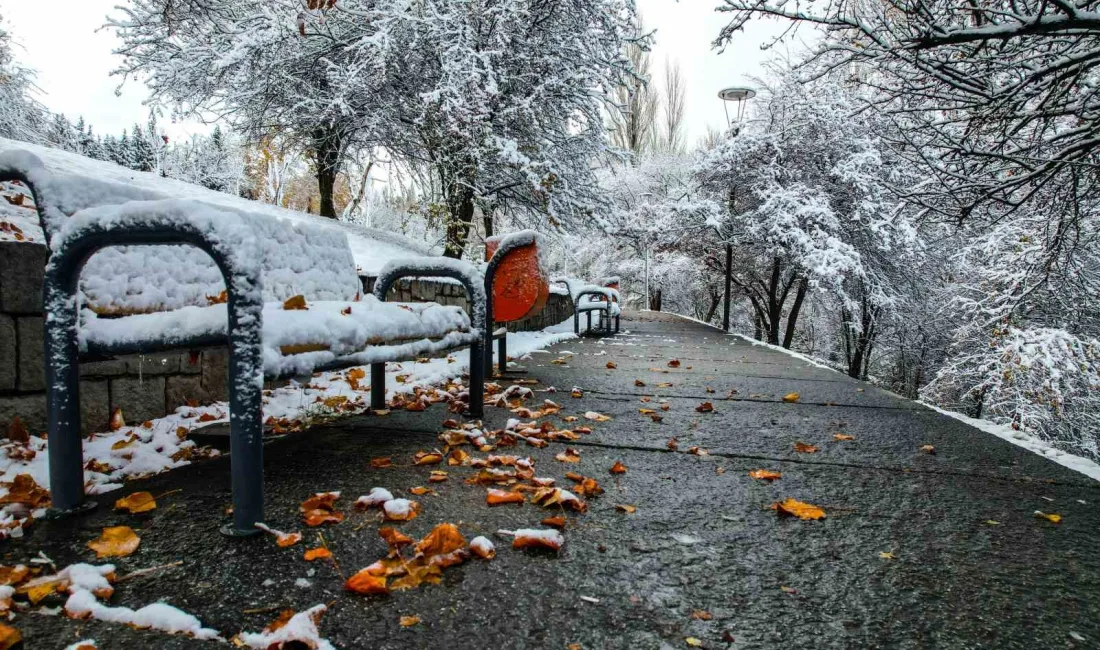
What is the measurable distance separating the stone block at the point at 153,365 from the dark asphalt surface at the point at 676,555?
0.83 meters

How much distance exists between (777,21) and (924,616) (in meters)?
3.41

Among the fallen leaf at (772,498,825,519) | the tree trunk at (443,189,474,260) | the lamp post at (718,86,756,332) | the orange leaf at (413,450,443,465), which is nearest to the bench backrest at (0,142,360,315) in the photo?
the orange leaf at (413,450,443,465)

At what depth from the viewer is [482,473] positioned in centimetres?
190

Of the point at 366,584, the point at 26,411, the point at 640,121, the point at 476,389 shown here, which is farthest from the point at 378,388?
the point at 640,121

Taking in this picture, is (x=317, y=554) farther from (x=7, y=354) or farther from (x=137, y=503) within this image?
(x=7, y=354)

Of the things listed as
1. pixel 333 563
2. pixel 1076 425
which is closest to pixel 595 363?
pixel 333 563

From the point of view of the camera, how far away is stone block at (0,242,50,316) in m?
2.10

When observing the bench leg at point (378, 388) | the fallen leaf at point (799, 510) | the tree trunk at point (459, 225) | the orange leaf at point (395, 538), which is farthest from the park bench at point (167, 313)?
the tree trunk at point (459, 225)

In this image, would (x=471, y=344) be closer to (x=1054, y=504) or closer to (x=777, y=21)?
(x=1054, y=504)

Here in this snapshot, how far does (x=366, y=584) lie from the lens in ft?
3.78

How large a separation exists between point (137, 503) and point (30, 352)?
43.7 inches

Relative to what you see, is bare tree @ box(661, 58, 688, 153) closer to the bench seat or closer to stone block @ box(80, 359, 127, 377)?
stone block @ box(80, 359, 127, 377)

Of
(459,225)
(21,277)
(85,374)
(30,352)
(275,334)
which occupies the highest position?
(459,225)

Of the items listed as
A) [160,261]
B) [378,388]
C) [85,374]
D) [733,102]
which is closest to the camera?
[160,261]
